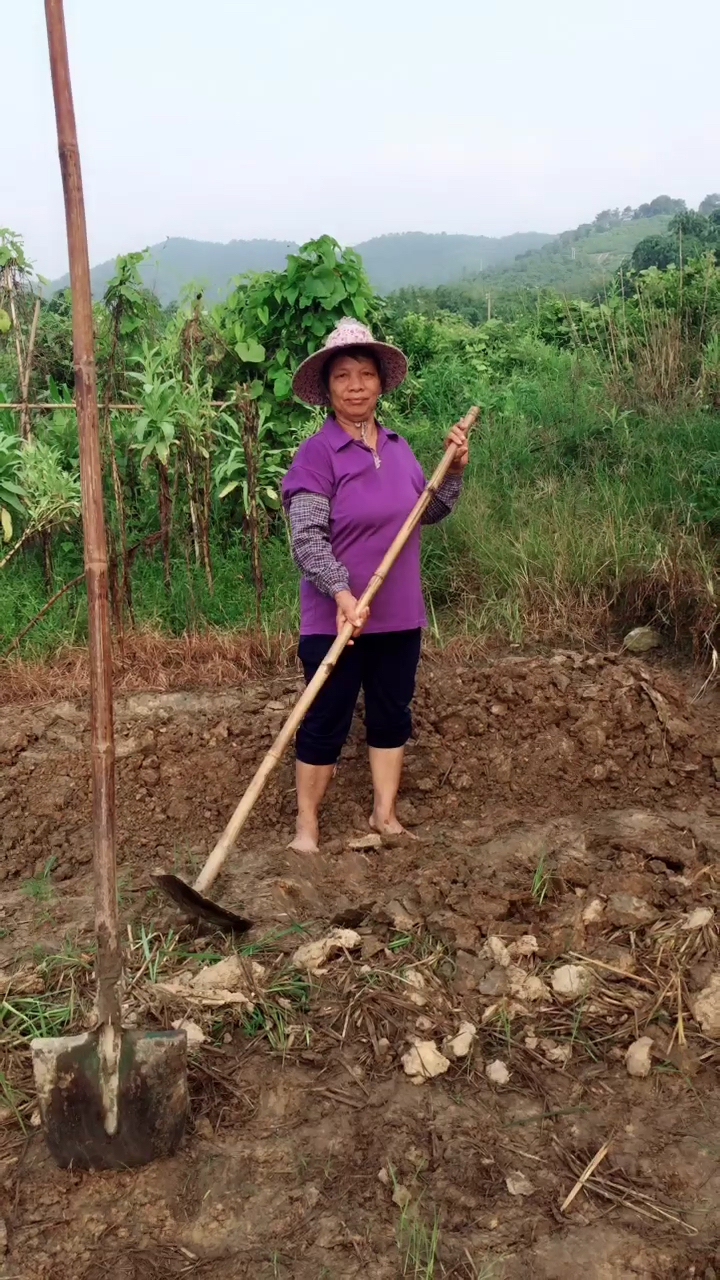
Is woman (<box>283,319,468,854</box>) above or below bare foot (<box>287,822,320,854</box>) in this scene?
above

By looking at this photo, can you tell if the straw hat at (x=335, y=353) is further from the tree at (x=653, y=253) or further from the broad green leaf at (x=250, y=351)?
the tree at (x=653, y=253)

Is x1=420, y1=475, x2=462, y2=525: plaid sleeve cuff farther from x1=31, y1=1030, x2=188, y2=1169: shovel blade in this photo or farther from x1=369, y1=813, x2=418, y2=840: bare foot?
x1=31, y1=1030, x2=188, y2=1169: shovel blade

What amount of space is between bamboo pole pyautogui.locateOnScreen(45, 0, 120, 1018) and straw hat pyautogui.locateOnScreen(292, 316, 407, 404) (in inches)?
44.7

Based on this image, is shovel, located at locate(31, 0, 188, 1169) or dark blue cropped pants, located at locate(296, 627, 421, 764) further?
dark blue cropped pants, located at locate(296, 627, 421, 764)

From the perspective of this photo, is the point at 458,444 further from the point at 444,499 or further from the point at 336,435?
the point at 336,435

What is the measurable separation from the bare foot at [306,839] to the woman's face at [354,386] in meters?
1.39

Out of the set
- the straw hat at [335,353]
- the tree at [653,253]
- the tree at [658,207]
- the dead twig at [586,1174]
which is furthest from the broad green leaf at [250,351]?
the tree at [658,207]

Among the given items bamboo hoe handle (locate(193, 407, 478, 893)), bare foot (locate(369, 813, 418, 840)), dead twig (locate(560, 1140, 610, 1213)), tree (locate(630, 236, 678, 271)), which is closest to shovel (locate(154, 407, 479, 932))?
bamboo hoe handle (locate(193, 407, 478, 893))

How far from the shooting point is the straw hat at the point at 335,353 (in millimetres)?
2961

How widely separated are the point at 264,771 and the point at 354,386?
1229 millimetres

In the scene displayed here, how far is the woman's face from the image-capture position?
3000 mm

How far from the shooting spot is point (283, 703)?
13.2ft

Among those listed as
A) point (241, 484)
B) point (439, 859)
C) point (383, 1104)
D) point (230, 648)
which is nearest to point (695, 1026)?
point (383, 1104)

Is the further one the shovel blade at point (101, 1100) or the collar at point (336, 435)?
the collar at point (336, 435)
